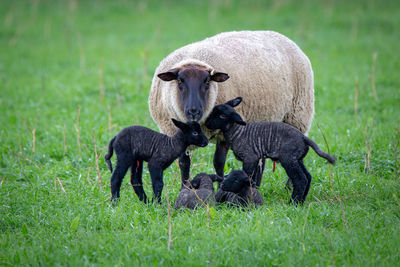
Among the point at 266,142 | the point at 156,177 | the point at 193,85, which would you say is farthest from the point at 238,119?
the point at 156,177

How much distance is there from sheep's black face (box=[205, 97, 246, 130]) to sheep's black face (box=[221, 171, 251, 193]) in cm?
58

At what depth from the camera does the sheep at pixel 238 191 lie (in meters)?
5.05

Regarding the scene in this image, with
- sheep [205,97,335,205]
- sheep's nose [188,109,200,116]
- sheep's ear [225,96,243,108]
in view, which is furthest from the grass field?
sheep's ear [225,96,243,108]

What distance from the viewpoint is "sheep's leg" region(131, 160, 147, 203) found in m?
5.30

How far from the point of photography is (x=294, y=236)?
169 inches

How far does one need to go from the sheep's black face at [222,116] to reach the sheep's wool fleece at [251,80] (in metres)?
0.14

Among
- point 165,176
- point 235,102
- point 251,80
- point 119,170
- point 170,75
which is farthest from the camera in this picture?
point 165,176

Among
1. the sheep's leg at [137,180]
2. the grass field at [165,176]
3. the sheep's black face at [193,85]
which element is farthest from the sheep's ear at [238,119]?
the sheep's leg at [137,180]

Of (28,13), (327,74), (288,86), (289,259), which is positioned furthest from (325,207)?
(28,13)

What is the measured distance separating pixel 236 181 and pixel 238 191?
5.8 inches

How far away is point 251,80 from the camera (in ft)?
19.7

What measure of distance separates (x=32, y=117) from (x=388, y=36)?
12.3 m

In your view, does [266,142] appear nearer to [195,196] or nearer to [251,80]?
[195,196]

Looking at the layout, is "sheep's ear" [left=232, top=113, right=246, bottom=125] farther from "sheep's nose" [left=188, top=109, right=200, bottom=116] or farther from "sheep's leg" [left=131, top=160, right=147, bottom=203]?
"sheep's leg" [left=131, top=160, right=147, bottom=203]
